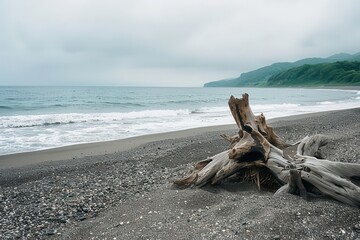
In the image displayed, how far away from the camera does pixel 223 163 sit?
258 inches

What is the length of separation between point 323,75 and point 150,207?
14090cm

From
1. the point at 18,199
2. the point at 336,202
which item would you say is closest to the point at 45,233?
the point at 18,199

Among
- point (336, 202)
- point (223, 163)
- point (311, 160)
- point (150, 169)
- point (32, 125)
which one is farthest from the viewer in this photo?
point (32, 125)

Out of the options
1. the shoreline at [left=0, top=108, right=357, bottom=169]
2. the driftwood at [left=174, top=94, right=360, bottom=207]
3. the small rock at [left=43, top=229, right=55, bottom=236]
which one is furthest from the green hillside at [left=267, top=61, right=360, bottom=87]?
the small rock at [left=43, top=229, right=55, bottom=236]

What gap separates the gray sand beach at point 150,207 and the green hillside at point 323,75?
107401mm

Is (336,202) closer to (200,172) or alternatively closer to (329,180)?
(329,180)

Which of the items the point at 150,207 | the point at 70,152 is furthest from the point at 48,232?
the point at 70,152

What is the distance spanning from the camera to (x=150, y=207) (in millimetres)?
5645

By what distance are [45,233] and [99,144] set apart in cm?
917

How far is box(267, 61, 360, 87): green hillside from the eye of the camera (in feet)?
359

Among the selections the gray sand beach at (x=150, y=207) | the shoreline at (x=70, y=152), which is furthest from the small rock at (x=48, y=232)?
the shoreline at (x=70, y=152)

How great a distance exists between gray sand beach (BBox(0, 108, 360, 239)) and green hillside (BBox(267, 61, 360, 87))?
107401 millimetres

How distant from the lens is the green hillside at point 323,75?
4304 inches

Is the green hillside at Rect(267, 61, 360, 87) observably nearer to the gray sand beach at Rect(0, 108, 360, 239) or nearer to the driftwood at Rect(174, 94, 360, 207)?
the driftwood at Rect(174, 94, 360, 207)
